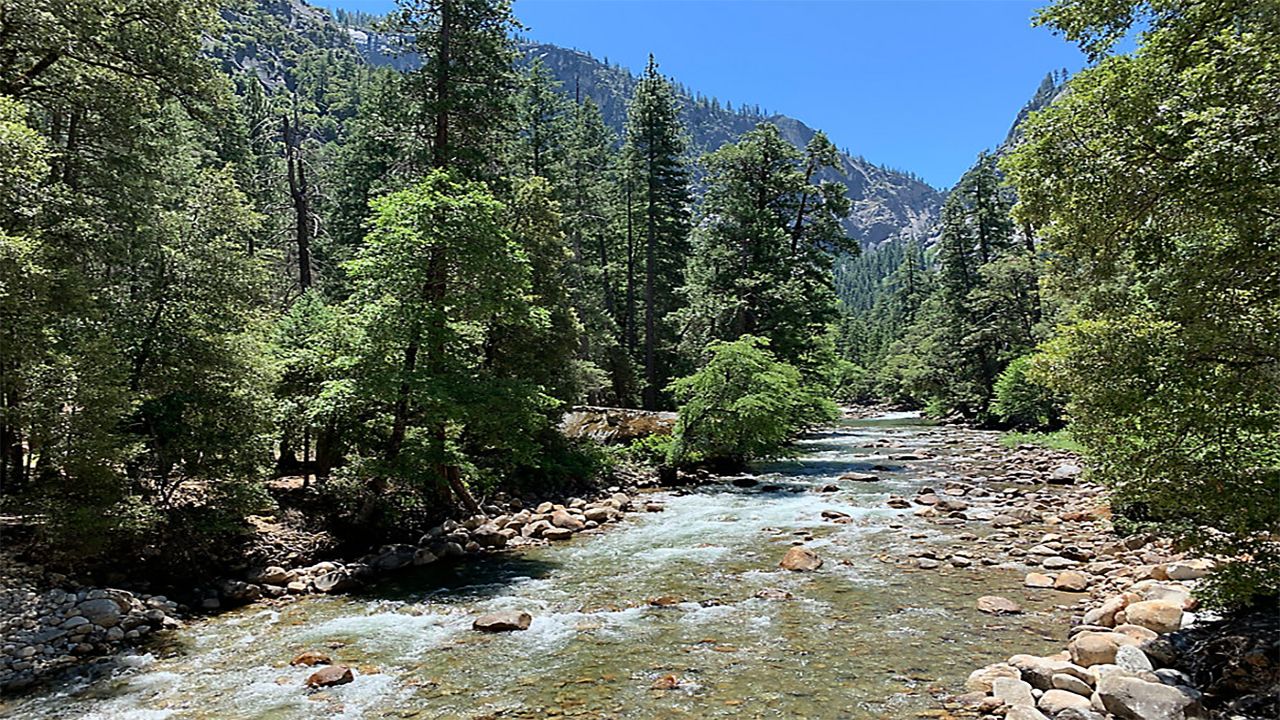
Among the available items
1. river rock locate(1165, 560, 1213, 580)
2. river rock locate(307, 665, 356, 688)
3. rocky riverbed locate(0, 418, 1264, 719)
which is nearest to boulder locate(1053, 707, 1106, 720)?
rocky riverbed locate(0, 418, 1264, 719)

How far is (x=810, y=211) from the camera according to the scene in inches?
1298

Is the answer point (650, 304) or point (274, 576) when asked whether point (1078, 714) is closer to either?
point (274, 576)

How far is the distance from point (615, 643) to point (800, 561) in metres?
4.27

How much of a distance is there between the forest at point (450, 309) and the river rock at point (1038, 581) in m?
1.66

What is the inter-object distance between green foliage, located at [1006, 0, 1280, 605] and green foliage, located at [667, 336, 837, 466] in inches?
563

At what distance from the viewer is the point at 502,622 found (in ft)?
29.4

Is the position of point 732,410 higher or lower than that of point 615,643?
higher

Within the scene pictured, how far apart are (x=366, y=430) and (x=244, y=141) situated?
27.0m

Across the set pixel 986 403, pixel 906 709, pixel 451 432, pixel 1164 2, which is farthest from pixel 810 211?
pixel 906 709

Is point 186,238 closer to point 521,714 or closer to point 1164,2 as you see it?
point 521,714

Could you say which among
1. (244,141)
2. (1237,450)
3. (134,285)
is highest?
(244,141)

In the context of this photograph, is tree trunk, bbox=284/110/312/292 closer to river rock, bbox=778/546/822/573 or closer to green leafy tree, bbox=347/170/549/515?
green leafy tree, bbox=347/170/549/515

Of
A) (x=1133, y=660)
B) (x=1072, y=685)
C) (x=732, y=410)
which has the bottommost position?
(x=1072, y=685)

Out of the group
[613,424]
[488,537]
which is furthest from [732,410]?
[488,537]
